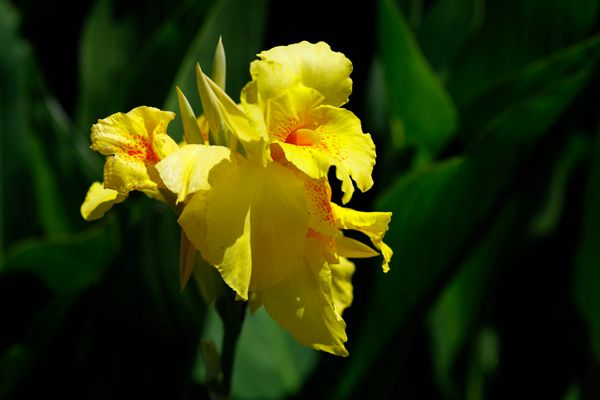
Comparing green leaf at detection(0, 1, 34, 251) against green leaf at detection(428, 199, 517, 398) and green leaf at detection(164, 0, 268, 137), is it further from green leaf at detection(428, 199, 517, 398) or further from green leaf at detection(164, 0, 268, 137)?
green leaf at detection(428, 199, 517, 398)

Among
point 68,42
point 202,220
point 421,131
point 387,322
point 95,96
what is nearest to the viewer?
point 202,220

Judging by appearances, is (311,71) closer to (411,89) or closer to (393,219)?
(393,219)

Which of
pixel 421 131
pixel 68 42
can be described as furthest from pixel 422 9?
pixel 68 42

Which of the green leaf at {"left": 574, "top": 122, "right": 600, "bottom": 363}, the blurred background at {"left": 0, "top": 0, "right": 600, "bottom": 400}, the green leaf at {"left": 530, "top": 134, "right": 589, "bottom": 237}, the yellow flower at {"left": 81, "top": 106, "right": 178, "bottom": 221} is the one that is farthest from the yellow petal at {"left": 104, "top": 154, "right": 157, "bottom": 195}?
the green leaf at {"left": 530, "top": 134, "right": 589, "bottom": 237}

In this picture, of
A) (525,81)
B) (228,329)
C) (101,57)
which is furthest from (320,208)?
(101,57)

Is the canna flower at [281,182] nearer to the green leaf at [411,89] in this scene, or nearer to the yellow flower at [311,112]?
the yellow flower at [311,112]

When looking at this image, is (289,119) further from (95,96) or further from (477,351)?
(95,96)
